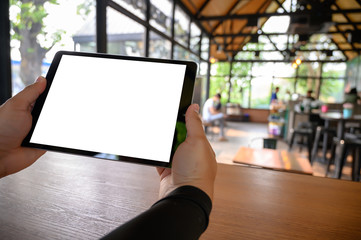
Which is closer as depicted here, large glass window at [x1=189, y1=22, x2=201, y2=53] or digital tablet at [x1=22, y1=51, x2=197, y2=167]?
digital tablet at [x1=22, y1=51, x2=197, y2=167]

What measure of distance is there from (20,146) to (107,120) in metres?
0.27

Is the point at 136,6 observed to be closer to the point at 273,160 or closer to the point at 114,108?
the point at 273,160

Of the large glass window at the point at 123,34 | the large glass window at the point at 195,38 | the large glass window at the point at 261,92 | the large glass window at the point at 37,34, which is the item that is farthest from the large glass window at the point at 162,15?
the large glass window at the point at 261,92

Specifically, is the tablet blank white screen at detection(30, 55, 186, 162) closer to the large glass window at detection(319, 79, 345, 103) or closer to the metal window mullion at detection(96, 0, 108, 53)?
the metal window mullion at detection(96, 0, 108, 53)

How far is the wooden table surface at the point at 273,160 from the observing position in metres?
1.48

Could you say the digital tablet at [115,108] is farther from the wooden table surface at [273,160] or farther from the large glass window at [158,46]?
the large glass window at [158,46]

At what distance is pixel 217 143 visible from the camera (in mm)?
6066

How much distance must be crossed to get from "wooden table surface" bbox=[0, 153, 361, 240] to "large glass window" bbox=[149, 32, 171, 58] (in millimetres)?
4355

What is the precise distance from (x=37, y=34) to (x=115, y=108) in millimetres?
2349

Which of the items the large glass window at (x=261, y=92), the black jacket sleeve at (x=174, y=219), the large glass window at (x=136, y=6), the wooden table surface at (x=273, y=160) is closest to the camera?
the black jacket sleeve at (x=174, y=219)

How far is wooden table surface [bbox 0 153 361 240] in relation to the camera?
0.46 meters

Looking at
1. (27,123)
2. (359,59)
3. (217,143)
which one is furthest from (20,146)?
(359,59)

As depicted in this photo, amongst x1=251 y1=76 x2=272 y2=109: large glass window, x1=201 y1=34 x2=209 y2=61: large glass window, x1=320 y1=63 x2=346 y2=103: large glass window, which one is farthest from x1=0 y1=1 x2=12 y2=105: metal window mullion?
x1=320 y1=63 x2=346 y2=103: large glass window

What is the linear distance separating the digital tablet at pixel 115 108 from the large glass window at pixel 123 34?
300 centimetres
